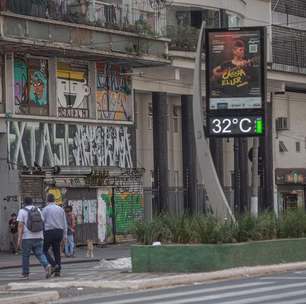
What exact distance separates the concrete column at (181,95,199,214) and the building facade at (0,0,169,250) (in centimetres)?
400

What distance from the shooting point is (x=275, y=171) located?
5091 centimetres

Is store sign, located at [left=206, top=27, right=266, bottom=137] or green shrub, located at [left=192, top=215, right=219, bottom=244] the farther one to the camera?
store sign, located at [left=206, top=27, right=266, bottom=137]

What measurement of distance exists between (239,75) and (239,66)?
0.75ft

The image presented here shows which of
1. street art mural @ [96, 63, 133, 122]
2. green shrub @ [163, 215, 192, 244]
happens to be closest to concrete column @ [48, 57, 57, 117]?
street art mural @ [96, 63, 133, 122]

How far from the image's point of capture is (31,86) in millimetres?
36188

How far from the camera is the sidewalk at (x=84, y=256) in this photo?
2946cm

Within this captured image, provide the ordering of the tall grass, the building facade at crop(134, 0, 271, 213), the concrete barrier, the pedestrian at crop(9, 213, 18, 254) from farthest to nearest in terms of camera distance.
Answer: the building facade at crop(134, 0, 271, 213), the pedestrian at crop(9, 213, 18, 254), the tall grass, the concrete barrier

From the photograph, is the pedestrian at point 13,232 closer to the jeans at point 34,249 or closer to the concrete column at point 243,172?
the jeans at point 34,249

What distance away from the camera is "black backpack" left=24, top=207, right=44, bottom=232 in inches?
814

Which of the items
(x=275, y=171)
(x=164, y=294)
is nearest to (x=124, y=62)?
(x=275, y=171)

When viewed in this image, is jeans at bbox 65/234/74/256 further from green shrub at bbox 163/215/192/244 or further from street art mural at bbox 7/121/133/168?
green shrub at bbox 163/215/192/244

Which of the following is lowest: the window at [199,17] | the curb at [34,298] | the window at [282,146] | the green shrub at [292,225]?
the curb at [34,298]

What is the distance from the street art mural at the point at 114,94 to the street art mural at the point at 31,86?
3134 millimetres

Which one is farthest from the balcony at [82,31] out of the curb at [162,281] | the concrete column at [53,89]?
the curb at [162,281]
